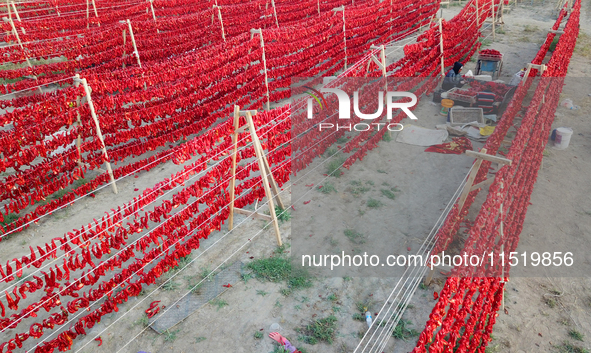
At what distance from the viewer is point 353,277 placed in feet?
19.9

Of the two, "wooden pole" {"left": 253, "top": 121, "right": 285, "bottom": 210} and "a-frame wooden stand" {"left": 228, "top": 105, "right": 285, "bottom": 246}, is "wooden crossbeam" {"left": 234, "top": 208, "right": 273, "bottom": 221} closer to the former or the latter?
"a-frame wooden stand" {"left": 228, "top": 105, "right": 285, "bottom": 246}

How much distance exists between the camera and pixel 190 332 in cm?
529

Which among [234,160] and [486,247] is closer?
[486,247]

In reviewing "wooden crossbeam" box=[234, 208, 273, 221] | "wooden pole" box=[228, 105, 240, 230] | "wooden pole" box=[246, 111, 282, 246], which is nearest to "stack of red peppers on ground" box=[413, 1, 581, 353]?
"wooden pole" box=[246, 111, 282, 246]

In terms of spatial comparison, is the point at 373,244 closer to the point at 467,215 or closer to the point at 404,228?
the point at 404,228

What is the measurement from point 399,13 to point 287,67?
373 inches

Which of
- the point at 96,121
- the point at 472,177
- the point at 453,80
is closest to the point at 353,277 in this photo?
the point at 472,177

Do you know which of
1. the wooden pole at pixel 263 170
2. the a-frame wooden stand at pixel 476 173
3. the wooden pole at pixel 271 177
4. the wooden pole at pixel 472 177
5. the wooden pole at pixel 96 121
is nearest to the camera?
the a-frame wooden stand at pixel 476 173

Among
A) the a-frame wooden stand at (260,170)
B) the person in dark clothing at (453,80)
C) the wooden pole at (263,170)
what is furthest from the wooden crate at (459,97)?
the wooden pole at (263,170)

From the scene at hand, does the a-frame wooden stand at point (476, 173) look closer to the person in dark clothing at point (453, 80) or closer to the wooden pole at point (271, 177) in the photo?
the wooden pole at point (271, 177)

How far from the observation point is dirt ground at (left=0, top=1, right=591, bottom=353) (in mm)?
5176

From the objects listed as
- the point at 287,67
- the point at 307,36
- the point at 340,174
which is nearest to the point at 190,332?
the point at 340,174

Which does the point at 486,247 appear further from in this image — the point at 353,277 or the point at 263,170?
the point at 263,170

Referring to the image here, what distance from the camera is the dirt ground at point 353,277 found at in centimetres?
518
